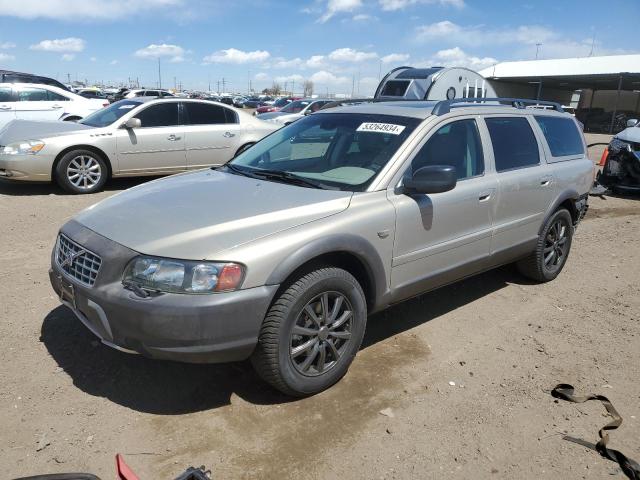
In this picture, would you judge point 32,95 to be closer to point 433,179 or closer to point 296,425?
point 433,179

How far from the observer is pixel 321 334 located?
9.97 ft

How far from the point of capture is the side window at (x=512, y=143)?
4195 mm

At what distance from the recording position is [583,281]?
527 cm

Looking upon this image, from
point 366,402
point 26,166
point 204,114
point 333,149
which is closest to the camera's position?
point 366,402

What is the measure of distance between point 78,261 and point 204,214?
30.1 inches

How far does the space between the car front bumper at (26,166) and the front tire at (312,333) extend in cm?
629

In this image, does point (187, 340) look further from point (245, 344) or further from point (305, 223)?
point (305, 223)

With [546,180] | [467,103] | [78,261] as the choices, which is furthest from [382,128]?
[78,261]

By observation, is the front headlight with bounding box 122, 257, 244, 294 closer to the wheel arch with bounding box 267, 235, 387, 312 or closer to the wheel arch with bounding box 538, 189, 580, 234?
the wheel arch with bounding box 267, 235, 387, 312

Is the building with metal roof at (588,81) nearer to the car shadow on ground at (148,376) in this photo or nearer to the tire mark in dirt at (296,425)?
the tire mark in dirt at (296,425)

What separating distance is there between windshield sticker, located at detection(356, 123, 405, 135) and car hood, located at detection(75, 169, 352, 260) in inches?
27.4

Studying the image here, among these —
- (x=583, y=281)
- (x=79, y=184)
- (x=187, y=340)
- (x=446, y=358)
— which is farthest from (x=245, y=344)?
(x=79, y=184)

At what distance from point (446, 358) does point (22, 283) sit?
361 centimetres

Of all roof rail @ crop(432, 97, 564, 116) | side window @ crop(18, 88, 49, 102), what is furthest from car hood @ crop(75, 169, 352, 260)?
side window @ crop(18, 88, 49, 102)
